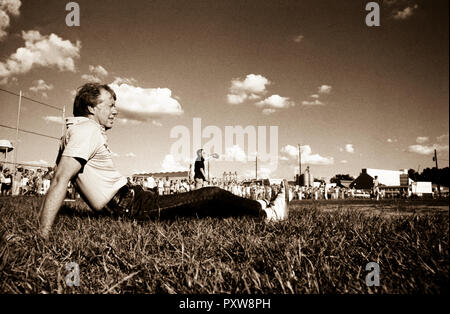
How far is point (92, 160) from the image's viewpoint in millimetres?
2631

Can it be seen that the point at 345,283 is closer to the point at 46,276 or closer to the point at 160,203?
the point at 46,276

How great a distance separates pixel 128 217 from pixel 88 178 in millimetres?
582

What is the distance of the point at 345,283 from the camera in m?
1.31

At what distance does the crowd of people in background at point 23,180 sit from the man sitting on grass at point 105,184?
18.6m

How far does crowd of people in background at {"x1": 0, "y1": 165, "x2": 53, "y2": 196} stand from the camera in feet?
58.5

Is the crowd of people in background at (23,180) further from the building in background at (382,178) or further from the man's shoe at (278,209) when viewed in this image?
the building in background at (382,178)

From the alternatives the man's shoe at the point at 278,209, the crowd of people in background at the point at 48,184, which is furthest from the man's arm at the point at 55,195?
the crowd of people in background at the point at 48,184

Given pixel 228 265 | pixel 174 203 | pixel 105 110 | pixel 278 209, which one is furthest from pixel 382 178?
pixel 228 265

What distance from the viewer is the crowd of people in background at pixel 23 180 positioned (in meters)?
17.8

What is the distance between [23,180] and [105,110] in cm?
2202

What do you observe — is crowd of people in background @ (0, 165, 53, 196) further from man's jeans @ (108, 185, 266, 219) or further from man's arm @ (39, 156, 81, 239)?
man's arm @ (39, 156, 81, 239)

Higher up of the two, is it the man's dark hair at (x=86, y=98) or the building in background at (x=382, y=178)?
the building in background at (x=382, y=178)

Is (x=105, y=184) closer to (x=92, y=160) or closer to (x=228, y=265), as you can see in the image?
(x=92, y=160)
